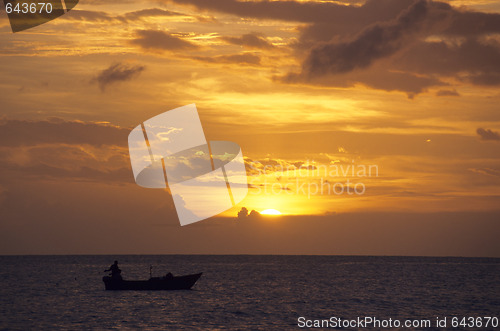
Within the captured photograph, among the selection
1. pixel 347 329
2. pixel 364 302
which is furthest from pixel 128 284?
pixel 347 329

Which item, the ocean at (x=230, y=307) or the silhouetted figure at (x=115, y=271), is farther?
the silhouetted figure at (x=115, y=271)

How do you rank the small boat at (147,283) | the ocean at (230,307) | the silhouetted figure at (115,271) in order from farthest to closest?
the small boat at (147,283), the silhouetted figure at (115,271), the ocean at (230,307)

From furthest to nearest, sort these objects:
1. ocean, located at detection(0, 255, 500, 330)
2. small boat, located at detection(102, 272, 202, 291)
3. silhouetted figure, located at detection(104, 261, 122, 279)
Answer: small boat, located at detection(102, 272, 202, 291)
silhouetted figure, located at detection(104, 261, 122, 279)
ocean, located at detection(0, 255, 500, 330)

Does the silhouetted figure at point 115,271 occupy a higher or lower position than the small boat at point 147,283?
higher

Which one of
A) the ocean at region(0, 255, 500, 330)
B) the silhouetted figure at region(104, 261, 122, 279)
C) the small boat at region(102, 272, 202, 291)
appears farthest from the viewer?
the small boat at region(102, 272, 202, 291)

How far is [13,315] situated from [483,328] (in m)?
39.0

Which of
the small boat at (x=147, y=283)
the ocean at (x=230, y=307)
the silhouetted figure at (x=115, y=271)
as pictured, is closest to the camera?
the ocean at (x=230, y=307)

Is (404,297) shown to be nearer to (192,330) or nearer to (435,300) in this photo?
(435,300)

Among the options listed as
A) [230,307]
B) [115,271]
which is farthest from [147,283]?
[230,307]

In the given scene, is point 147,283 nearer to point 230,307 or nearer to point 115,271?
point 115,271

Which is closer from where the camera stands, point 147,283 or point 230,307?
point 230,307

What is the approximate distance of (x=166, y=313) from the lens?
183 ft

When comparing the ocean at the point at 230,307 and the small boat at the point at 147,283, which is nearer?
the ocean at the point at 230,307

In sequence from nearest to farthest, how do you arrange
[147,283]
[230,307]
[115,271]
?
[230,307], [115,271], [147,283]
